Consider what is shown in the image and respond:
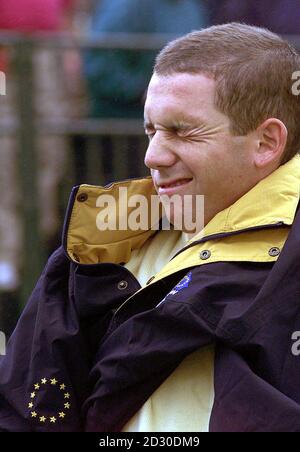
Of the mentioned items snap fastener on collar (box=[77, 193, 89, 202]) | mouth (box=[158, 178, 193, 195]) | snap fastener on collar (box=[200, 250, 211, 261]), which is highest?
mouth (box=[158, 178, 193, 195])

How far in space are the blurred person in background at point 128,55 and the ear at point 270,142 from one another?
284 centimetres

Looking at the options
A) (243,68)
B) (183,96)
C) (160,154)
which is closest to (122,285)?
(160,154)

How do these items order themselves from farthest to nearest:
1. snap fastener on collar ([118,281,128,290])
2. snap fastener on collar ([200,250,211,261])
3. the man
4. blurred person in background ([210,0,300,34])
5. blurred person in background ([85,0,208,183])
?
blurred person in background ([85,0,208,183]) → blurred person in background ([210,0,300,34]) → snap fastener on collar ([118,281,128,290]) → snap fastener on collar ([200,250,211,261]) → the man

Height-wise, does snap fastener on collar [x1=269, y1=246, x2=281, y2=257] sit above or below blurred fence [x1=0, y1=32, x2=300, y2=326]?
above

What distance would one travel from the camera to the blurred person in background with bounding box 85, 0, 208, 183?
5.21 meters

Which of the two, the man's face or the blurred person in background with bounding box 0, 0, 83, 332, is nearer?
the man's face

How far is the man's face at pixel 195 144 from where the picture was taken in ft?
7.82

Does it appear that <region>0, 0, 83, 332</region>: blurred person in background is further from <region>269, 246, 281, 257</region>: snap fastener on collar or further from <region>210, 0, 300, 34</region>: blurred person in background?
<region>269, 246, 281, 257</region>: snap fastener on collar

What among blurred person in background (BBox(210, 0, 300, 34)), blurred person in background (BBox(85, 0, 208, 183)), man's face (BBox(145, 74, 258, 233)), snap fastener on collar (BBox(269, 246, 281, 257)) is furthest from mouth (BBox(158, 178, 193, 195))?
blurred person in background (BBox(85, 0, 208, 183))

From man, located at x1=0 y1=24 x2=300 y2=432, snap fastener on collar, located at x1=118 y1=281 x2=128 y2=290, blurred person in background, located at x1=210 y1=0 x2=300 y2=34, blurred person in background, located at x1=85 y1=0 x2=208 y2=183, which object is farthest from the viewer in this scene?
blurred person in background, located at x1=85 y1=0 x2=208 y2=183

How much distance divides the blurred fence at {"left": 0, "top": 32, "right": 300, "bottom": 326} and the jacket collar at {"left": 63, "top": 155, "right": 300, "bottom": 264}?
260 cm

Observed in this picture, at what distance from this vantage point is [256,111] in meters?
2.38

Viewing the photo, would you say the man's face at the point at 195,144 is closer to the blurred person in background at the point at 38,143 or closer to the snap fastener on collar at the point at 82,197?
the snap fastener on collar at the point at 82,197

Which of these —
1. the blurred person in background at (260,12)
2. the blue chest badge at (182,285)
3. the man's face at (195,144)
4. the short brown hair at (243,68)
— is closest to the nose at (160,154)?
the man's face at (195,144)
